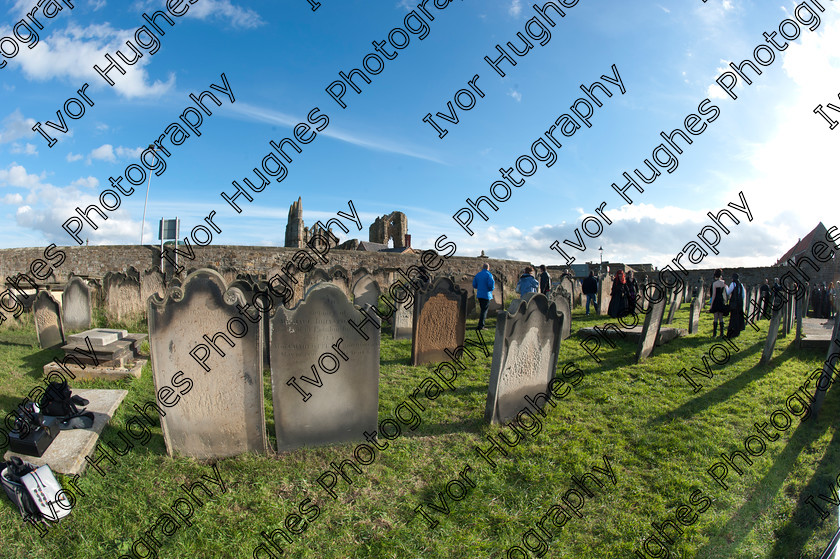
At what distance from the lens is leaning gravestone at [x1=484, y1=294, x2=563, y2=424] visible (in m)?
4.43

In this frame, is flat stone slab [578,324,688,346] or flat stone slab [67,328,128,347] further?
flat stone slab [578,324,688,346]

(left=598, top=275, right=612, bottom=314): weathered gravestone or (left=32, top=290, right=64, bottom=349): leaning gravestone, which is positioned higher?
(left=598, top=275, right=612, bottom=314): weathered gravestone

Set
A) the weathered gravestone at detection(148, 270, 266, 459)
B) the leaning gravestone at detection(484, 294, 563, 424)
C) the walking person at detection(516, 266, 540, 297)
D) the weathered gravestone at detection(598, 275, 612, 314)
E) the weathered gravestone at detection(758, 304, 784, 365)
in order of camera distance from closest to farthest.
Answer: the weathered gravestone at detection(148, 270, 266, 459), the leaning gravestone at detection(484, 294, 563, 424), the weathered gravestone at detection(758, 304, 784, 365), the walking person at detection(516, 266, 540, 297), the weathered gravestone at detection(598, 275, 612, 314)

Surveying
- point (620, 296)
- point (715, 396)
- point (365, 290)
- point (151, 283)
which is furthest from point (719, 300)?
point (151, 283)

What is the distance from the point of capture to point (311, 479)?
3.47m

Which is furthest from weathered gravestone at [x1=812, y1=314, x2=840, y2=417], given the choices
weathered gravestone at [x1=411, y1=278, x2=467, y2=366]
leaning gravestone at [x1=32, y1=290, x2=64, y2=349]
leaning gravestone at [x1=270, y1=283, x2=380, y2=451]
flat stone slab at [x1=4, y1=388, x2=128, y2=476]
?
leaning gravestone at [x1=32, y1=290, x2=64, y2=349]

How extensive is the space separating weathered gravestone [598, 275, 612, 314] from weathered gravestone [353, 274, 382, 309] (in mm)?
6418

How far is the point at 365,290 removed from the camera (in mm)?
9258

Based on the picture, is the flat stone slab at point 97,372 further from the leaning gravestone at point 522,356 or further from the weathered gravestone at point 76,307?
the leaning gravestone at point 522,356

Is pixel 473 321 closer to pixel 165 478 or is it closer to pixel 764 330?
pixel 764 330

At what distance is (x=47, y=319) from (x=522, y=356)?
8.03 meters

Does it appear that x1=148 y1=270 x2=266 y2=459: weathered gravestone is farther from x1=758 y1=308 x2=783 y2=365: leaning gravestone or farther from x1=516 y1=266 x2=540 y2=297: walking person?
x1=758 y1=308 x2=783 y2=365: leaning gravestone

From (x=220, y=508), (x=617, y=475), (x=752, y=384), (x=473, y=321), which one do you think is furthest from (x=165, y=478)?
(x=473, y=321)

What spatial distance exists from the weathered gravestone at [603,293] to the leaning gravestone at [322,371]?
9.34m
